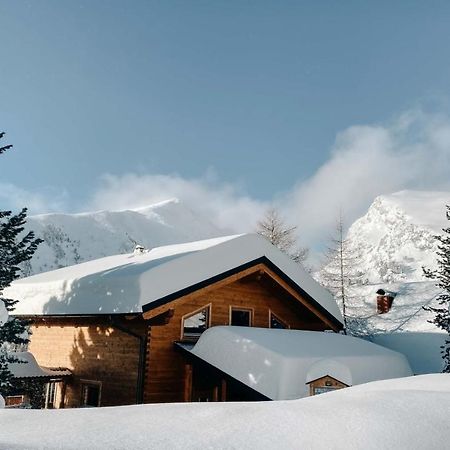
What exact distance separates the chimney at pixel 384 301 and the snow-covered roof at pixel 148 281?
7811 mm

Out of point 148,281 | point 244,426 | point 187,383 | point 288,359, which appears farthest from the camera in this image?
point 187,383

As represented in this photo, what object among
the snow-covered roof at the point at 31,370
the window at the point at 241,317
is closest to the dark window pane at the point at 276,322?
the window at the point at 241,317

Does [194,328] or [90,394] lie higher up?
[194,328]

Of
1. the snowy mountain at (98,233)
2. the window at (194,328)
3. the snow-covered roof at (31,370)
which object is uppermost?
the snowy mountain at (98,233)

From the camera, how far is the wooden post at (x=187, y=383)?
12.0m

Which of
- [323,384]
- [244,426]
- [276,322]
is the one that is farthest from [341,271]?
[244,426]

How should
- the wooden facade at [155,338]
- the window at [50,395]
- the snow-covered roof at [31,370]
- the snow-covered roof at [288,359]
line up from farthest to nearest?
the window at [50,395]
the snow-covered roof at [31,370]
the wooden facade at [155,338]
the snow-covered roof at [288,359]

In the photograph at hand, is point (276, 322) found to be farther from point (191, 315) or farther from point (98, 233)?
point (98, 233)

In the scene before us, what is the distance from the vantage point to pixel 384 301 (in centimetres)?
2241

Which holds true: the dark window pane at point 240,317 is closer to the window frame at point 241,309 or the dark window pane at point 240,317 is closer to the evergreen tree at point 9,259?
the window frame at point 241,309

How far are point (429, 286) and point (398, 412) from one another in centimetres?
2147

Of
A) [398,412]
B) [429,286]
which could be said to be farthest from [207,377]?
[429,286]

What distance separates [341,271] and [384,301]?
3026 millimetres

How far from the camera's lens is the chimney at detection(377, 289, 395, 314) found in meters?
22.2
